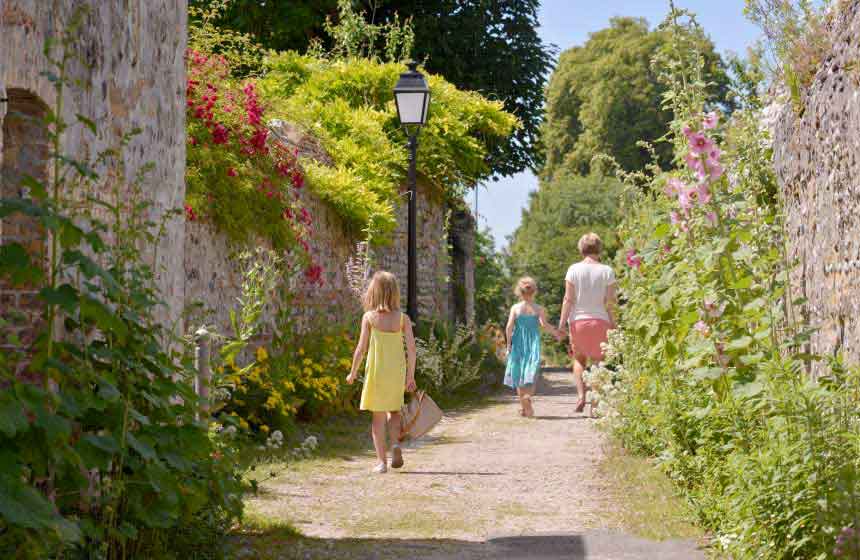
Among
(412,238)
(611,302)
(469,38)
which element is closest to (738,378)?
(611,302)

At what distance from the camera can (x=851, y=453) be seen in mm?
4500

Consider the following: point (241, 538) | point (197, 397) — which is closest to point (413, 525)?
point (241, 538)

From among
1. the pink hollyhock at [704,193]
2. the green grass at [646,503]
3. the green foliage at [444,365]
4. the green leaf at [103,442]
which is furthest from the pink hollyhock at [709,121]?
the green foliage at [444,365]

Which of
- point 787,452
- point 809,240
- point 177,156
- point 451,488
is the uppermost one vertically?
point 177,156

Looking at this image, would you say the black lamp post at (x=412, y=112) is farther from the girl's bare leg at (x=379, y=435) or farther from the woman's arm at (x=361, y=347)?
the girl's bare leg at (x=379, y=435)

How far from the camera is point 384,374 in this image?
8.44 m

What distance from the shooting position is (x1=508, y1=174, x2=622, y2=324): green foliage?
35156 millimetres

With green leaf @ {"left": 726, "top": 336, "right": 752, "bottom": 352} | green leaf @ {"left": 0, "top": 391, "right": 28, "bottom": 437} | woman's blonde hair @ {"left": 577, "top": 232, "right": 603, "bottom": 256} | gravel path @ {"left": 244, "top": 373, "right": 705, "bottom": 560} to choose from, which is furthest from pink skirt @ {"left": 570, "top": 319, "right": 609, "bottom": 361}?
green leaf @ {"left": 0, "top": 391, "right": 28, "bottom": 437}

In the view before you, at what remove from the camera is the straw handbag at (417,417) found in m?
8.83

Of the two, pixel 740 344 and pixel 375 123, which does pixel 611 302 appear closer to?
pixel 375 123

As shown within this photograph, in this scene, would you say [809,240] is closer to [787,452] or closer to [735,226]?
[735,226]

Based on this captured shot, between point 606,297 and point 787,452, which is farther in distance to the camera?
point 606,297

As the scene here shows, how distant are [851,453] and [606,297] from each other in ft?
22.3

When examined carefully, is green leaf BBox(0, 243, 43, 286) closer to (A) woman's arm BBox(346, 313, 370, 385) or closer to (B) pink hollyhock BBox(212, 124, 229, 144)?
(A) woman's arm BBox(346, 313, 370, 385)
